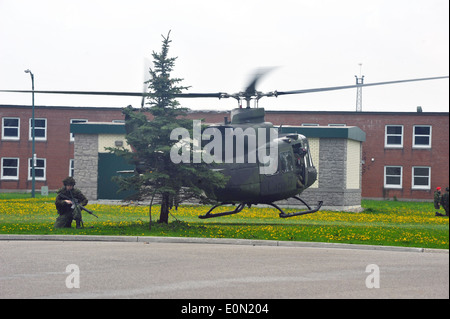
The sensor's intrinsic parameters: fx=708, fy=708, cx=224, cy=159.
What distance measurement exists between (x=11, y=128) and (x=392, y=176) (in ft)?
102

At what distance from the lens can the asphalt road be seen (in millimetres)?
9086

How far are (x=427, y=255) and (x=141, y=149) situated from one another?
8288 mm

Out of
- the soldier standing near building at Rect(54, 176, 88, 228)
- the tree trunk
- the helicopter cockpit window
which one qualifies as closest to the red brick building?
the tree trunk

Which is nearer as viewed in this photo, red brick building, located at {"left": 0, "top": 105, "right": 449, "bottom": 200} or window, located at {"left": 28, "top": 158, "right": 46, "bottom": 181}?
red brick building, located at {"left": 0, "top": 105, "right": 449, "bottom": 200}

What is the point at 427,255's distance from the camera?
1521 centimetres

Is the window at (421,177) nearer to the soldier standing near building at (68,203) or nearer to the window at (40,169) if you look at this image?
the window at (40,169)

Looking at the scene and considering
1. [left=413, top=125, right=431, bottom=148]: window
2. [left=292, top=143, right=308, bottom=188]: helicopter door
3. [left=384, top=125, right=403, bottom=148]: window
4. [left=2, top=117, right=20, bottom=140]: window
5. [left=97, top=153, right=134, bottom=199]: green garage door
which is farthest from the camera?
[left=2, top=117, right=20, bottom=140]: window

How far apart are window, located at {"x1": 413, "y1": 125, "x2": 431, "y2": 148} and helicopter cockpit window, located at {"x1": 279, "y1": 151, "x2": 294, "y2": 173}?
41.2 meters

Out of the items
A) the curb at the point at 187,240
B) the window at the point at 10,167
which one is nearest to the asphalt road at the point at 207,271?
the curb at the point at 187,240

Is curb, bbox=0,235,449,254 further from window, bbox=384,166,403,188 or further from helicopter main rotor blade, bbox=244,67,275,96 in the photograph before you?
window, bbox=384,166,403,188

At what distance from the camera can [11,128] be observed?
58062mm
